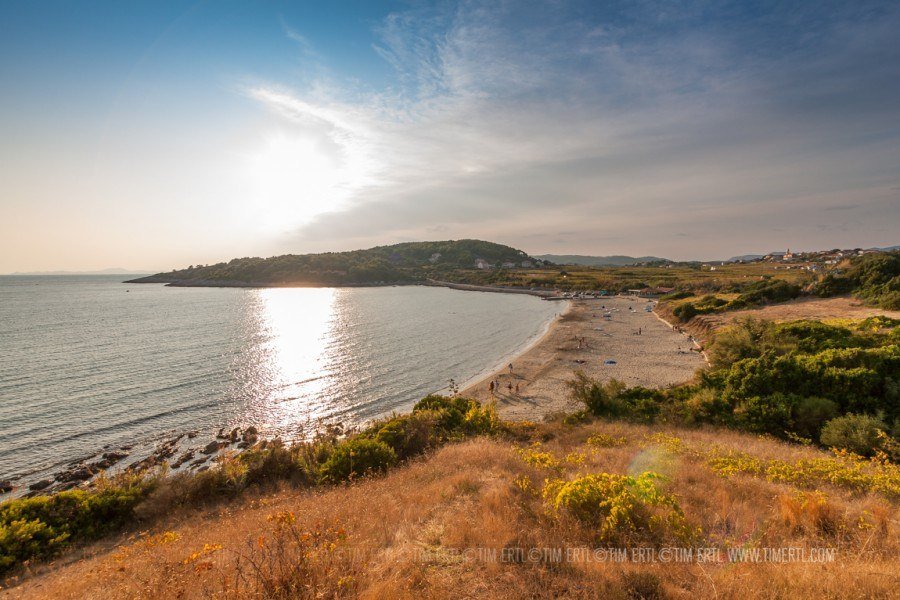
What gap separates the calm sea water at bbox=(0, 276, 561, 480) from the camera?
26.9 meters

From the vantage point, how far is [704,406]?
17.5 m

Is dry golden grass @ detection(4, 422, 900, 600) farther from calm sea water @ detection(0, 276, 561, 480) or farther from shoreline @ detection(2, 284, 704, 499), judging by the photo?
calm sea water @ detection(0, 276, 561, 480)

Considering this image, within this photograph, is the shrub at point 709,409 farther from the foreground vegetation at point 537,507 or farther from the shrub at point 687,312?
the shrub at point 687,312

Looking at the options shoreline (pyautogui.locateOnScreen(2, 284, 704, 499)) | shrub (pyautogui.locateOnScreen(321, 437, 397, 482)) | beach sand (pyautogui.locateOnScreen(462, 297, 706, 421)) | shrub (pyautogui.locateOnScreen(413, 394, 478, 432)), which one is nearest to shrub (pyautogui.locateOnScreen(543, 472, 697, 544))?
shrub (pyautogui.locateOnScreen(321, 437, 397, 482))

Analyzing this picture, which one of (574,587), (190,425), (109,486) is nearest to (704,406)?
(574,587)

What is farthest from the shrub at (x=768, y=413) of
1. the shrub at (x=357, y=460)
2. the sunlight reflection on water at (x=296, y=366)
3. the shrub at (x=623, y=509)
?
the sunlight reflection on water at (x=296, y=366)

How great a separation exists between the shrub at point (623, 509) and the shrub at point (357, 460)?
8.04 metres

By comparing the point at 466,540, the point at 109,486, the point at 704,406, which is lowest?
the point at 109,486

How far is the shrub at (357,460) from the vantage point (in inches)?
527

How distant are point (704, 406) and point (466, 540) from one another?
16.4 metres

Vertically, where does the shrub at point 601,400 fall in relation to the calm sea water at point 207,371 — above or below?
above

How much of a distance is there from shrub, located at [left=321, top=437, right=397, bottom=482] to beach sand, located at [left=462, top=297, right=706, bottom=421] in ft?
51.4

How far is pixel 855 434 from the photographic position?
42.8 feet

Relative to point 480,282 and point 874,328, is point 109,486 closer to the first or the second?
point 874,328
